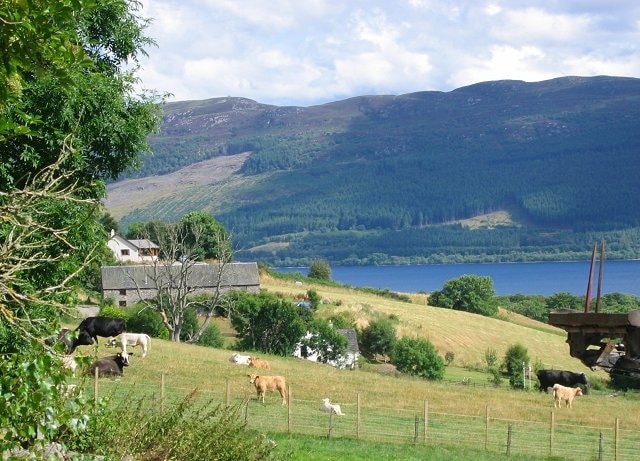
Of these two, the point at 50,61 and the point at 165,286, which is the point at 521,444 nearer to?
the point at 50,61

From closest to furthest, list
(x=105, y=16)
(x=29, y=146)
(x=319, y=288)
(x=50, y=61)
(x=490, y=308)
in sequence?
(x=50, y=61), (x=29, y=146), (x=105, y=16), (x=319, y=288), (x=490, y=308)

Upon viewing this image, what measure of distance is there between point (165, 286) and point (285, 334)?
993cm

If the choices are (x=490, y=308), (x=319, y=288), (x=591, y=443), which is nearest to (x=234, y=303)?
(x=319, y=288)

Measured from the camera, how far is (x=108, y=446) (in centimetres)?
1407

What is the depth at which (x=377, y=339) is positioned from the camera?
8538 centimetres

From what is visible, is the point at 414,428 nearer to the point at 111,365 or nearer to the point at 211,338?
the point at 111,365

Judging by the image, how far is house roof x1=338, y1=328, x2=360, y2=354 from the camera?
79312 mm

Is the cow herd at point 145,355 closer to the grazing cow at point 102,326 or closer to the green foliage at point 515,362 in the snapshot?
the grazing cow at point 102,326

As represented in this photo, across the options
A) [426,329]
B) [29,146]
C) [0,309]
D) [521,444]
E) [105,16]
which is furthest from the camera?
[426,329]

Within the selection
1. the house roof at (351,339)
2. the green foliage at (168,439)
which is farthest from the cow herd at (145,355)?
the house roof at (351,339)

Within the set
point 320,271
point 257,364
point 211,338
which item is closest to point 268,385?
point 257,364

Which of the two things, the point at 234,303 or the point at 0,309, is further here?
the point at 234,303

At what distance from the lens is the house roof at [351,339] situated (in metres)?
79.3

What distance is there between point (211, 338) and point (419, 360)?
1615cm
